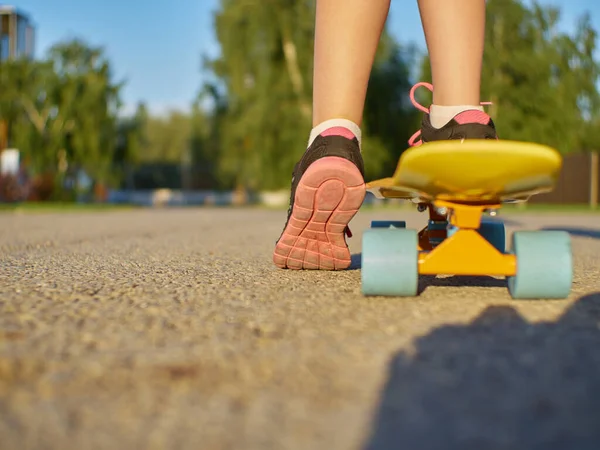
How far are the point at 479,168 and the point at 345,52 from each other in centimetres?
70

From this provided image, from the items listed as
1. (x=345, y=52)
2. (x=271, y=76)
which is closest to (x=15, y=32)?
(x=271, y=76)

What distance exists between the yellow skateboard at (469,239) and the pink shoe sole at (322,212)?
8.8 inches

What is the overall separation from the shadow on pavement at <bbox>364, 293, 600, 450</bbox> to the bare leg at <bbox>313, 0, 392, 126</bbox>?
906mm

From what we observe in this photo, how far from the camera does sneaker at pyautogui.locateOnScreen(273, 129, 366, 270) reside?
162 cm

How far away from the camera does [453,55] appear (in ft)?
5.72

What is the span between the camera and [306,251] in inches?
69.4

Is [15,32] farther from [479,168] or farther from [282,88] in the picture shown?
[479,168]

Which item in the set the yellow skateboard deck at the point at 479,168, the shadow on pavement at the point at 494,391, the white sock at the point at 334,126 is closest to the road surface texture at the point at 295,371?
the shadow on pavement at the point at 494,391

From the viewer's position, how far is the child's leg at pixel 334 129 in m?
1.65

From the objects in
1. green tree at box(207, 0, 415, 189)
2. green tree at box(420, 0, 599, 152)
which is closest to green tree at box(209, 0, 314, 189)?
green tree at box(207, 0, 415, 189)

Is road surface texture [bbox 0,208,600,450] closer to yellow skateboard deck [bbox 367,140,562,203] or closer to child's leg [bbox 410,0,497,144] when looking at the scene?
yellow skateboard deck [bbox 367,140,562,203]

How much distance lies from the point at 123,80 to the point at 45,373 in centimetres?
1955

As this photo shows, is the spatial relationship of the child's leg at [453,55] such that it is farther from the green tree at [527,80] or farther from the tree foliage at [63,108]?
the tree foliage at [63,108]

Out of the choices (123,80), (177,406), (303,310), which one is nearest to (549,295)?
(303,310)
